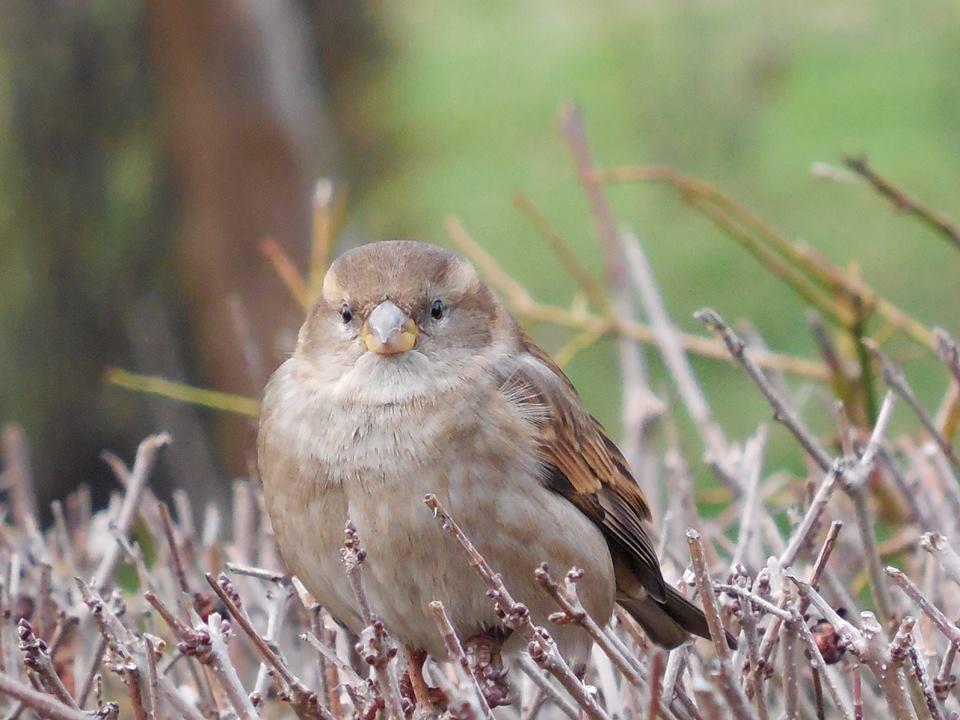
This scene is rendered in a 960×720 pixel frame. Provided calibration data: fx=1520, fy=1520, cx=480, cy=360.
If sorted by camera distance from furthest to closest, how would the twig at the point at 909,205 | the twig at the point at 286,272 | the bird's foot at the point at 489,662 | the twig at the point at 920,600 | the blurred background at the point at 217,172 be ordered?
the blurred background at the point at 217,172
the twig at the point at 286,272
the twig at the point at 909,205
the bird's foot at the point at 489,662
the twig at the point at 920,600

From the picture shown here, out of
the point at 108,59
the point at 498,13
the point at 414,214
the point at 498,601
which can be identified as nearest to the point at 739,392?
the point at 414,214

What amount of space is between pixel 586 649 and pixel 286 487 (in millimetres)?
535

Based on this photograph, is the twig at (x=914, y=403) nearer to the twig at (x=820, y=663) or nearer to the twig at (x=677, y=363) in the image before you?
the twig at (x=677, y=363)

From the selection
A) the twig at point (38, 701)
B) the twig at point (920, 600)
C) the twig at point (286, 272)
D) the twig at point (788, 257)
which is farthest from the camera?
the twig at point (286, 272)

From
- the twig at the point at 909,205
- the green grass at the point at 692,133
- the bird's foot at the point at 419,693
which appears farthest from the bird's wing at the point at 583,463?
the green grass at the point at 692,133

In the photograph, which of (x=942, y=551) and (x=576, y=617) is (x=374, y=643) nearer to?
(x=576, y=617)

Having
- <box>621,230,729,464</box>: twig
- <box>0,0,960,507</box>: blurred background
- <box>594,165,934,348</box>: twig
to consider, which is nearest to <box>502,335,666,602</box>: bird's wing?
<box>621,230,729,464</box>: twig

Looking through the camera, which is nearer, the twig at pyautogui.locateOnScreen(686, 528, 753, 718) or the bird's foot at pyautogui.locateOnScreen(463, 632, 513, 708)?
the twig at pyautogui.locateOnScreen(686, 528, 753, 718)

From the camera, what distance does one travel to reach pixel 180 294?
298 inches

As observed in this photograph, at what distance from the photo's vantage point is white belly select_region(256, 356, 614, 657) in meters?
2.27

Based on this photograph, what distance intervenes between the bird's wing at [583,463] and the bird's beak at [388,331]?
184 mm

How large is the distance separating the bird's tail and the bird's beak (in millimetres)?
602

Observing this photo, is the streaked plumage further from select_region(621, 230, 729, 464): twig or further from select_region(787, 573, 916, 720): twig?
select_region(787, 573, 916, 720): twig

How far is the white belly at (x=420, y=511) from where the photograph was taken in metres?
2.27
